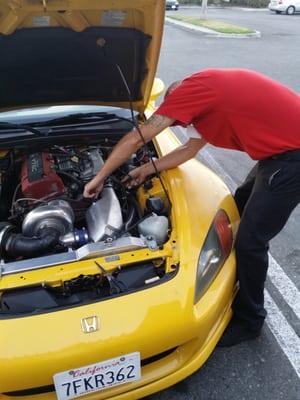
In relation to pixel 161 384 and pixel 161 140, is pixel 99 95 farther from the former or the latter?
pixel 161 384

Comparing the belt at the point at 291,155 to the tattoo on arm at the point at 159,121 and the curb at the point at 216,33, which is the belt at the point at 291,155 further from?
the curb at the point at 216,33

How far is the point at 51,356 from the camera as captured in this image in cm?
158

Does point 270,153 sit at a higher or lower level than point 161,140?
higher

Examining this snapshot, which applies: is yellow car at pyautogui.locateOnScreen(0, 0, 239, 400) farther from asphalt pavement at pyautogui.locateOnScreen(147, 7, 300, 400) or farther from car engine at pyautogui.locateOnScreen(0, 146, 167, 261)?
asphalt pavement at pyautogui.locateOnScreen(147, 7, 300, 400)

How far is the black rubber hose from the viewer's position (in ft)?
6.55

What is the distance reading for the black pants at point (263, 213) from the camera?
6.83ft

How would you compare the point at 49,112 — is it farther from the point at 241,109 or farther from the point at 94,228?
the point at 241,109

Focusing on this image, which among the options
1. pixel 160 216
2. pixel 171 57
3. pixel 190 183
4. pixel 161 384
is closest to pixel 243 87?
pixel 190 183

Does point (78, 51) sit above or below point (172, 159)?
above

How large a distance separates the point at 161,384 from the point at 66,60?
5.70ft

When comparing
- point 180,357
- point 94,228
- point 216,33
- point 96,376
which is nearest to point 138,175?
point 94,228

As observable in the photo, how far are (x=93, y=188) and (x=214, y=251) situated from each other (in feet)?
2.26

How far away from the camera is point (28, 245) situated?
2.00 metres

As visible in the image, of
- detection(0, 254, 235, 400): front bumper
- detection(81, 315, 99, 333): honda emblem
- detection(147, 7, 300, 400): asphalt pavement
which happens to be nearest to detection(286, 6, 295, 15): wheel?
detection(147, 7, 300, 400): asphalt pavement
